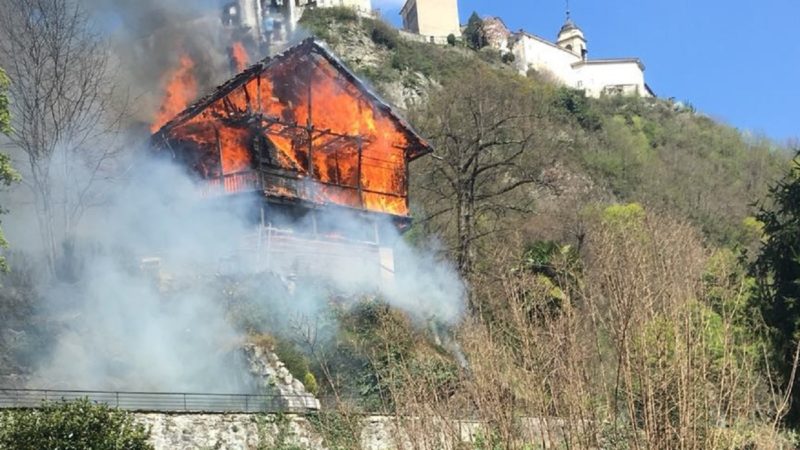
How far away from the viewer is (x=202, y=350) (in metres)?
20.8

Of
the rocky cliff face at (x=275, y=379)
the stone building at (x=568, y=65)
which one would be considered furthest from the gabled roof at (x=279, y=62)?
the stone building at (x=568, y=65)

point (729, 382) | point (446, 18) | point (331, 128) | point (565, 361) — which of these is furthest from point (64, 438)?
point (446, 18)

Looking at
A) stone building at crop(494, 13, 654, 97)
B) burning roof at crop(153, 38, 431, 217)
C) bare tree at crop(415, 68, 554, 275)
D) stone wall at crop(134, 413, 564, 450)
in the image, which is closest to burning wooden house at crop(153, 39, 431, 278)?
burning roof at crop(153, 38, 431, 217)

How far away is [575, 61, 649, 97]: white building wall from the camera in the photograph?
94.7 m

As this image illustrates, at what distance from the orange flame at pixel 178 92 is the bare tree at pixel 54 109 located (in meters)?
3.17

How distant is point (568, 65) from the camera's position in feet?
314

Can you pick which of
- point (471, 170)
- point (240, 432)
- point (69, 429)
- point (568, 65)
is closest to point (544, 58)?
point (568, 65)

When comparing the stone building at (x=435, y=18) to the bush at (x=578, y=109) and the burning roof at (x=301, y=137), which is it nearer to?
the bush at (x=578, y=109)

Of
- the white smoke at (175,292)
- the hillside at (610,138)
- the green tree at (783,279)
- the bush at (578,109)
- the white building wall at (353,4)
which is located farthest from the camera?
the white building wall at (353,4)

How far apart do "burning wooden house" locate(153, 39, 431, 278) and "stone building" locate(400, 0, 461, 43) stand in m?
65.5

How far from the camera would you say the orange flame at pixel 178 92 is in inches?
1141

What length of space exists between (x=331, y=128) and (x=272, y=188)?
147 inches

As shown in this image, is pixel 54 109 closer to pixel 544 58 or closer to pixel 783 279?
pixel 783 279

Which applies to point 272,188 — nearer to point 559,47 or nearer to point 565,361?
point 565,361
